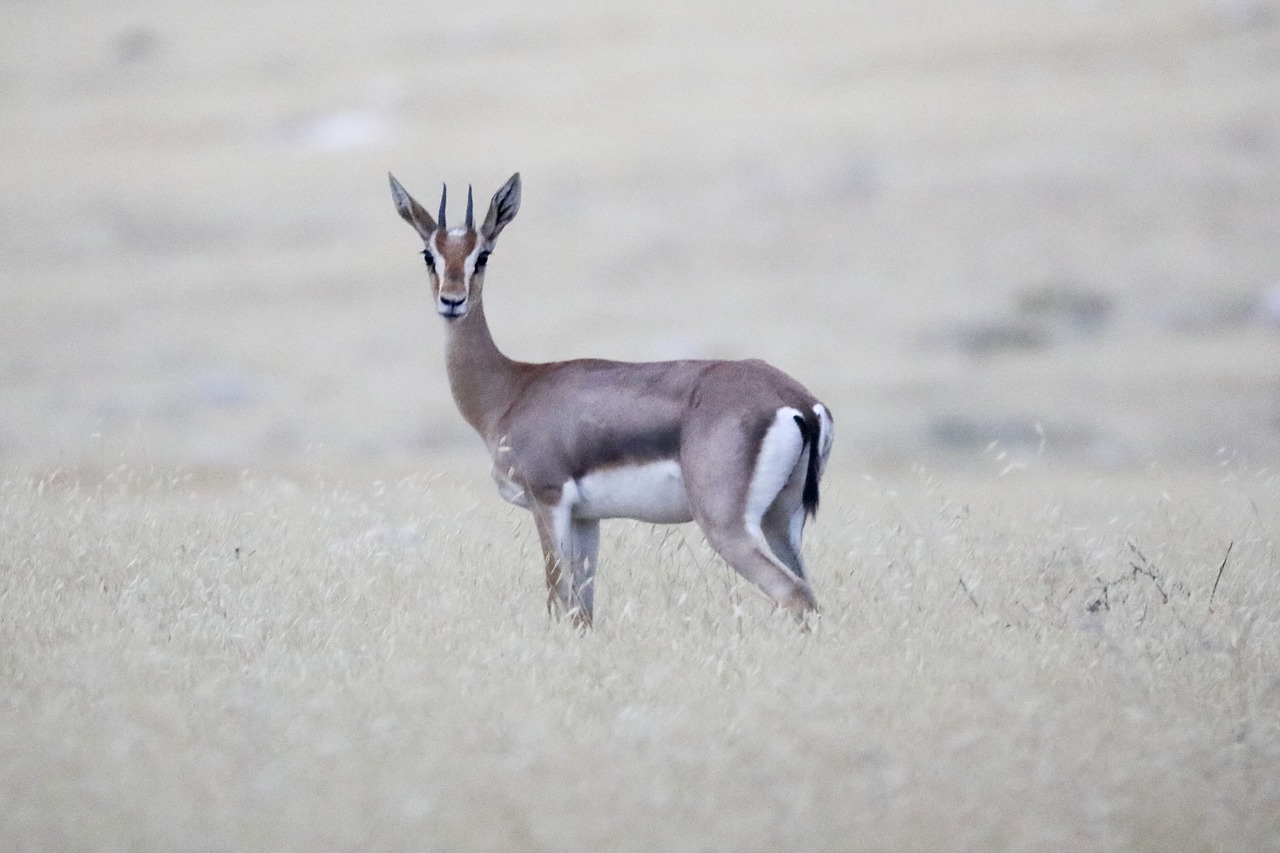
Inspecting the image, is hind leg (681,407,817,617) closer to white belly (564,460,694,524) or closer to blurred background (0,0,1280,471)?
white belly (564,460,694,524)

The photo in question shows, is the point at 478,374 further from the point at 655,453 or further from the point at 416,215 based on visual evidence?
the point at 655,453

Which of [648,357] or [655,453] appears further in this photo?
[648,357]

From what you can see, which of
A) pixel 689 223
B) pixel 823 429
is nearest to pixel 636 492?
pixel 823 429

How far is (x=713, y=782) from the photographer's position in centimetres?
564

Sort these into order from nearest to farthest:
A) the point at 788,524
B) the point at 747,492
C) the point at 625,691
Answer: the point at 625,691 → the point at 747,492 → the point at 788,524

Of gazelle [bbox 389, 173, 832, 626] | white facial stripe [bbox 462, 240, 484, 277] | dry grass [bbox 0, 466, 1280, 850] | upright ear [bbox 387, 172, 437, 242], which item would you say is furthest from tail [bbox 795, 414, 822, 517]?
upright ear [bbox 387, 172, 437, 242]

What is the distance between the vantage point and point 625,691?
665 centimetres

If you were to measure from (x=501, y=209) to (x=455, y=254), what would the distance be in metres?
0.64

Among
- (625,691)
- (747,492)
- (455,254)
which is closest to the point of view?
(625,691)

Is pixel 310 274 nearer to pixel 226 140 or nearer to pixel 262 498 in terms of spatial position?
pixel 226 140

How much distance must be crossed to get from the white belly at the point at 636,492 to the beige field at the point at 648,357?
431mm

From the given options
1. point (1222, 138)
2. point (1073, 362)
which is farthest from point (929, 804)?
point (1222, 138)

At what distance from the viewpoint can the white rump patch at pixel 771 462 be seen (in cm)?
766

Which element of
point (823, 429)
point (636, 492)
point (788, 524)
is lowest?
point (788, 524)
